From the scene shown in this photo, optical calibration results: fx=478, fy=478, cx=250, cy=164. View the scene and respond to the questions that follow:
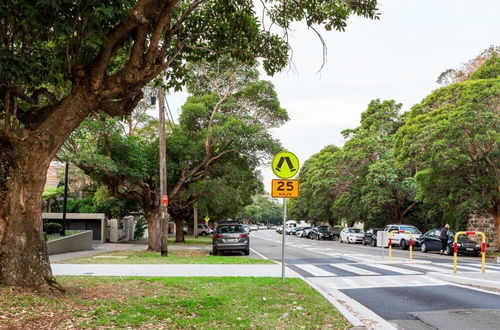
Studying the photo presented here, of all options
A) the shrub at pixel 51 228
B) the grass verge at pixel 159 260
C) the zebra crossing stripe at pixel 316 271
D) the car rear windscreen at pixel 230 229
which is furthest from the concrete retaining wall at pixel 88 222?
the zebra crossing stripe at pixel 316 271

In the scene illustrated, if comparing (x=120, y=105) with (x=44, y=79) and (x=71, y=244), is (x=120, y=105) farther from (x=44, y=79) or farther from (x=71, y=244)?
(x=71, y=244)

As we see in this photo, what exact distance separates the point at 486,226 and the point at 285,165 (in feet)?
98.6

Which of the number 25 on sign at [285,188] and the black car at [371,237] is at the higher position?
the number 25 on sign at [285,188]

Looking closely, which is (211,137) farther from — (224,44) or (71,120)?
(71,120)

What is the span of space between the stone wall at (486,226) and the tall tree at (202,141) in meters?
19.3

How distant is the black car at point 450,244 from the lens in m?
25.6

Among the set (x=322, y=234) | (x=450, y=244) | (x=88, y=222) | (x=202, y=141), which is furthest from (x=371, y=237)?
(x=88, y=222)

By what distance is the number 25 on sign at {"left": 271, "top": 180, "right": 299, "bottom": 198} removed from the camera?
10680 millimetres

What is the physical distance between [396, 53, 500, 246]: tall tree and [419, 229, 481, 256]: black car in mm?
1580

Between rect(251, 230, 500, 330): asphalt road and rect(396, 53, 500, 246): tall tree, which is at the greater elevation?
rect(396, 53, 500, 246): tall tree

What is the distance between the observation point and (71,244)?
23766 mm

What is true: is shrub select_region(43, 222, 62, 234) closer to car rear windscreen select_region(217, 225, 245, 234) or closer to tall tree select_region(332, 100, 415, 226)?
car rear windscreen select_region(217, 225, 245, 234)

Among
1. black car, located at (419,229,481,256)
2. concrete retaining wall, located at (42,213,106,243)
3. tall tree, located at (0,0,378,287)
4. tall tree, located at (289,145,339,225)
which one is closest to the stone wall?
black car, located at (419,229,481,256)

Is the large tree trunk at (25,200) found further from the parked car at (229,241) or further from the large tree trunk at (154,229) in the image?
the large tree trunk at (154,229)
